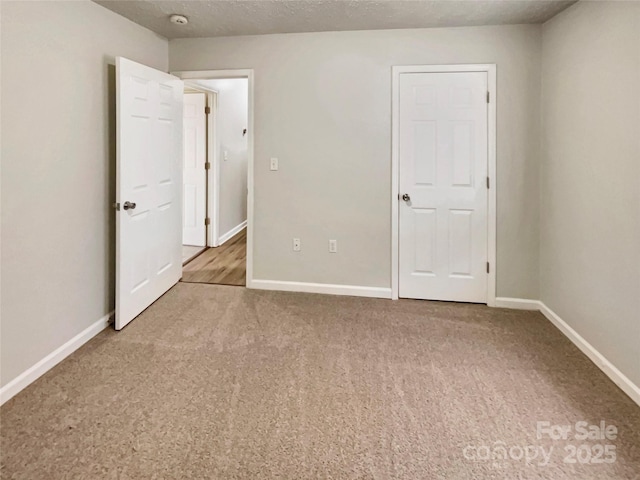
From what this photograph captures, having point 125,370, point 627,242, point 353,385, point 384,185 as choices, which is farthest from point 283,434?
point 384,185

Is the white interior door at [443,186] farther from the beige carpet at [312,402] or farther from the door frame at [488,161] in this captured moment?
the beige carpet at [312,402]

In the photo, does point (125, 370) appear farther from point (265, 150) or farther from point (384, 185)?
point (384, 185)

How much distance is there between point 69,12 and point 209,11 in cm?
92

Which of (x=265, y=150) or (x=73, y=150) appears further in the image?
(x=265, y=150)

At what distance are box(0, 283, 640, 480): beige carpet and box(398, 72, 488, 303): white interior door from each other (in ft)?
1.53

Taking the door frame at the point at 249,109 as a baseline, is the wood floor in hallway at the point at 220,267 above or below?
below

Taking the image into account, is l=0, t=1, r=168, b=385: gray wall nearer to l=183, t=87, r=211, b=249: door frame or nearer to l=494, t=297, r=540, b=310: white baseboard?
l=183, t=87, r=211, b=249: door frame

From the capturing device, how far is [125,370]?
231 cm

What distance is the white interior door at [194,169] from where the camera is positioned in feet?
17.1

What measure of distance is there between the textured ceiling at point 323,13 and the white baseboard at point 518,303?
2198mm

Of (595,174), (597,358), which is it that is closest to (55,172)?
(595,174)

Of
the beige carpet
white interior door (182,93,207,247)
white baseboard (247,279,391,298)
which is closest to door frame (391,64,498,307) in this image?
white baseboard (247,279,391,298)

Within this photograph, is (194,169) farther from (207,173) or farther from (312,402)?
(312,402)

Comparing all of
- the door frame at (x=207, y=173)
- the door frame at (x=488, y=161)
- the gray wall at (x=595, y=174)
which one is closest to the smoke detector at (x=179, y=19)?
the door frame at (x=488, y=161)
